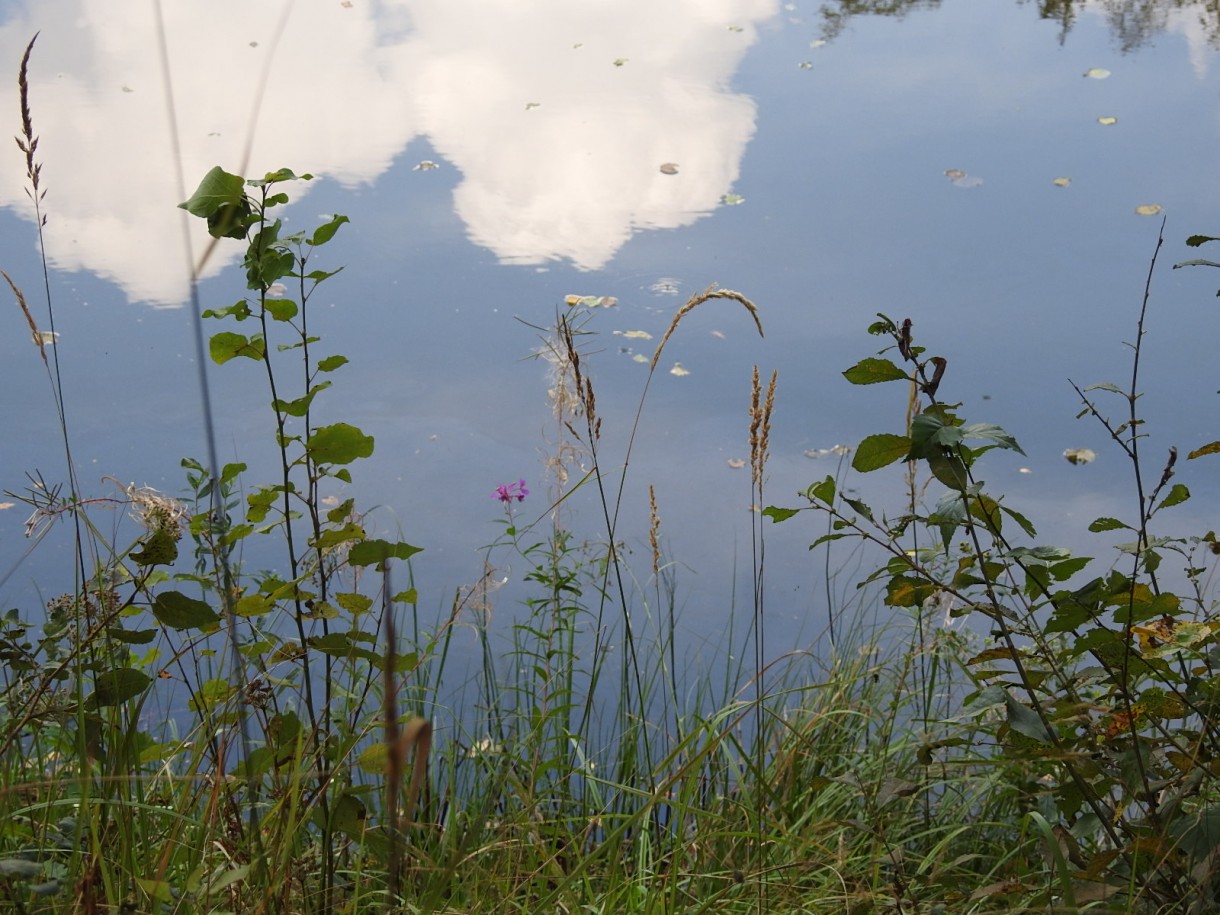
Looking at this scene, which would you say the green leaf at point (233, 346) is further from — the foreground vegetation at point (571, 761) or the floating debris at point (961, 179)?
the floating debris at point (961, 179)

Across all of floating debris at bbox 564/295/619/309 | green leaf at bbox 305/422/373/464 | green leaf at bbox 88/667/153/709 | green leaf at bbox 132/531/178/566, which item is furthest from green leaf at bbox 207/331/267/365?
floating debris at bbox 564/295/619/309

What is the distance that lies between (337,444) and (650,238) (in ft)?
9.54

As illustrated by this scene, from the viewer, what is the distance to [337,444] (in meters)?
1.35

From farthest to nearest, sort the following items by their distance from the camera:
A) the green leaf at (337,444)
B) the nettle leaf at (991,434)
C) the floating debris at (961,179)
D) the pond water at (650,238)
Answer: the floating debris at (961,179) → the pond water at (650,238) → the green leaf at (337,444) → the nettle leaf at (991,434)

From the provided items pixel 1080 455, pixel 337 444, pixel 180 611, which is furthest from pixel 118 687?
pixel 1080 455

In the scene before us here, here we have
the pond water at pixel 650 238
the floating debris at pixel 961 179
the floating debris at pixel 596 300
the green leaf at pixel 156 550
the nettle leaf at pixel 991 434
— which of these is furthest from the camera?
the floating debris at pixel 961 179

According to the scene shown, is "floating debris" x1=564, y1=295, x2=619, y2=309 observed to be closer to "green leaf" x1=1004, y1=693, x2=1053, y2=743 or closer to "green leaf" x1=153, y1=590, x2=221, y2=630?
"green leaf" x1=153, y1=590, x2=221, y2=630

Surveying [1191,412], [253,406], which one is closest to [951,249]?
[1191,412]

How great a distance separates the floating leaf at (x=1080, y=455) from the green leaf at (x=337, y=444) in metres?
2.28

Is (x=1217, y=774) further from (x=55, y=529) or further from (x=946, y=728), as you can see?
(x=55, y=529)

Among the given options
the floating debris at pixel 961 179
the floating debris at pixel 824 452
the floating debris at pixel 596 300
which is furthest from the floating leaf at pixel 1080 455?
the floating debris at pixel 961 179

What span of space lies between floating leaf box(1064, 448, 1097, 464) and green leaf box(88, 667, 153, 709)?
8.31ft

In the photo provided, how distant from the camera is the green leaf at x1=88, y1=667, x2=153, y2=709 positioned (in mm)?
1184

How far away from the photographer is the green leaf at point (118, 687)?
118 cm
